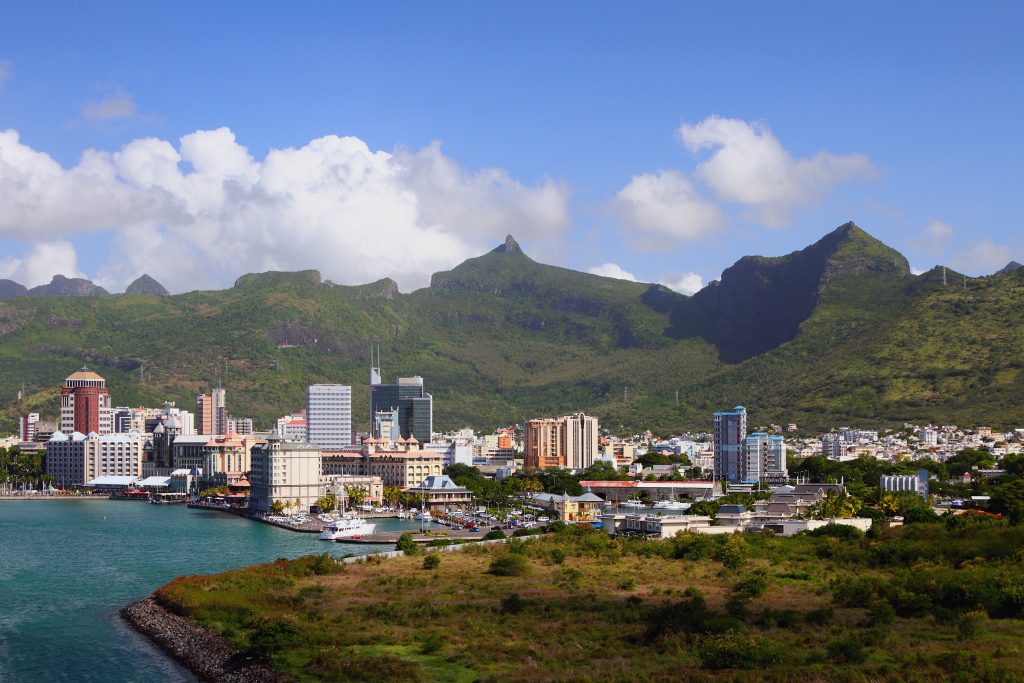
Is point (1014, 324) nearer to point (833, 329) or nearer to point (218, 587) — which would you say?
point (833, 329)

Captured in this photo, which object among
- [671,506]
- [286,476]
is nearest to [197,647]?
[671,506]

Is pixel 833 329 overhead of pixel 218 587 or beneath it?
overhead

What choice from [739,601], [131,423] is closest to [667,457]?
[131,423]

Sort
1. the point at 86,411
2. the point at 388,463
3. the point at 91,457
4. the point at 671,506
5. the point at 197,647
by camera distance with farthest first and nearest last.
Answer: the point at 86,411 → the point at 91,457 → the point at 388,463 → the point at 671,506 → the point at 197,647

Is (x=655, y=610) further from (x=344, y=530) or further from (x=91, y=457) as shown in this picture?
(x=91, y=457)

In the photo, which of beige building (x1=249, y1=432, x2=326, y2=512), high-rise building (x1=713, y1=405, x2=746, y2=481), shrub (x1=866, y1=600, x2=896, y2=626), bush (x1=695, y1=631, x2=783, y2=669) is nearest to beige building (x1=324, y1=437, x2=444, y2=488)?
beige building (x1=249, y1=432, x2=326, y2=512)

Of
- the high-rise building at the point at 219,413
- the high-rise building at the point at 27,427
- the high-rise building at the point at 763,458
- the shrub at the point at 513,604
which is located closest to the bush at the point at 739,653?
the shrub at the point at 513,604

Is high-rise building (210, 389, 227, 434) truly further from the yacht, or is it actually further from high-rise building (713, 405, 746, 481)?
the yacht
